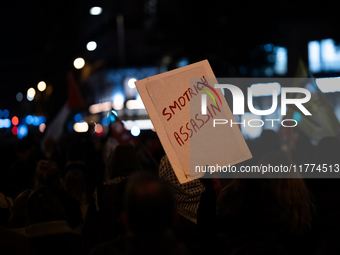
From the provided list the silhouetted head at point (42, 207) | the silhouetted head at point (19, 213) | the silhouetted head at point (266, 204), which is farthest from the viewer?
the silhouetted head at point (19, 213)

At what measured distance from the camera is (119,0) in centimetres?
4647

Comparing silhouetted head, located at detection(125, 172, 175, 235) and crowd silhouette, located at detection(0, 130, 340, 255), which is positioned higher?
silhouetted head, located at detection(125, 172, 175, 235)

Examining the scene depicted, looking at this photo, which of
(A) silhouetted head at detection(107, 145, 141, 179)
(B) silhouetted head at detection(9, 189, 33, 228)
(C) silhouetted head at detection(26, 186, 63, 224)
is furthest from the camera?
(A) silhouetted head at detection(107, 145, 141, 179)

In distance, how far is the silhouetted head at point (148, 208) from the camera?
174 cm

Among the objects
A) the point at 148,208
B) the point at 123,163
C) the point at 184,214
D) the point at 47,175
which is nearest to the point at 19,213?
the point at 47,175

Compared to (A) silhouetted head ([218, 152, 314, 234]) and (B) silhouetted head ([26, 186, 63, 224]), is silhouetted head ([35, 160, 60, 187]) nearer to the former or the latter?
(B) silhouetted head ([26, 186, 63, 224])

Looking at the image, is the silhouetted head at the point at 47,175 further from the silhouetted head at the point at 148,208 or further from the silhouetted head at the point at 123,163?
the silhouetted head at the point at 148,208

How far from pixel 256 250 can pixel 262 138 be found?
2.36 meters

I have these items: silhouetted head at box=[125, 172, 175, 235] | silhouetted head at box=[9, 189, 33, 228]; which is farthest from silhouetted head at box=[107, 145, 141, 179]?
silhouetted head at box=[125, 172, 175, 235]

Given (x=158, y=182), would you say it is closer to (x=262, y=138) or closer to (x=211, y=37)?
(x=262, y=138)

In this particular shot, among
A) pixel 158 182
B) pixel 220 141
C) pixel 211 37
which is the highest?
pixel 158 182

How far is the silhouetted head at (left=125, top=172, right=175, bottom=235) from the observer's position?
1.74m

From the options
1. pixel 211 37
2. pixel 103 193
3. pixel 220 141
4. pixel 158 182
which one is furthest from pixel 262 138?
pixel 211 37

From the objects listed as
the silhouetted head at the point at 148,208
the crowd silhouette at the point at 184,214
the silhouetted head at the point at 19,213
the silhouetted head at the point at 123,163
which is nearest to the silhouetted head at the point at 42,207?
the crowd silhouette at the point at 184,214
